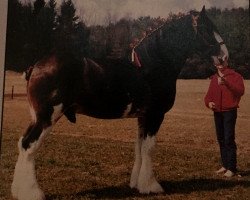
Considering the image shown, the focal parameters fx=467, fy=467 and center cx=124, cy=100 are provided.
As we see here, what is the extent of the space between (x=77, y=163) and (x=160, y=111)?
48cm

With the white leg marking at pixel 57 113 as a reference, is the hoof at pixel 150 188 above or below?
below

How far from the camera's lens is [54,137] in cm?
220

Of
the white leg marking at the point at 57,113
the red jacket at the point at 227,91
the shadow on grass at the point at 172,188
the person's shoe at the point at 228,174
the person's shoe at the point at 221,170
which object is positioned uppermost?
the red jacket at the point at 227,91

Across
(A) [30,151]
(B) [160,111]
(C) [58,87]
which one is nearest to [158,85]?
(B) [160,111]

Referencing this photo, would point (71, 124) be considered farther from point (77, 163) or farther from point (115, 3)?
point (115, 3)

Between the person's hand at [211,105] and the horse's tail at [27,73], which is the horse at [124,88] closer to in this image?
the horse's tail at [27,73]

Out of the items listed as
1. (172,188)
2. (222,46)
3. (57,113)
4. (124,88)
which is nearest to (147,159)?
(172,188)

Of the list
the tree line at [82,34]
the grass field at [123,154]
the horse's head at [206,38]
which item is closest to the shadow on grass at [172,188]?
the grass field at [123,154]

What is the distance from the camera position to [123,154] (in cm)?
230

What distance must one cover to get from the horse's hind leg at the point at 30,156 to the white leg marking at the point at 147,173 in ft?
1.50

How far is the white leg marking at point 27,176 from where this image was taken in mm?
2129

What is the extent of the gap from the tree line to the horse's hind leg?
0.87 feet

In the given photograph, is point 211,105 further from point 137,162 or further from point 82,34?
point 82,34

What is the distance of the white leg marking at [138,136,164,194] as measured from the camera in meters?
2.26
